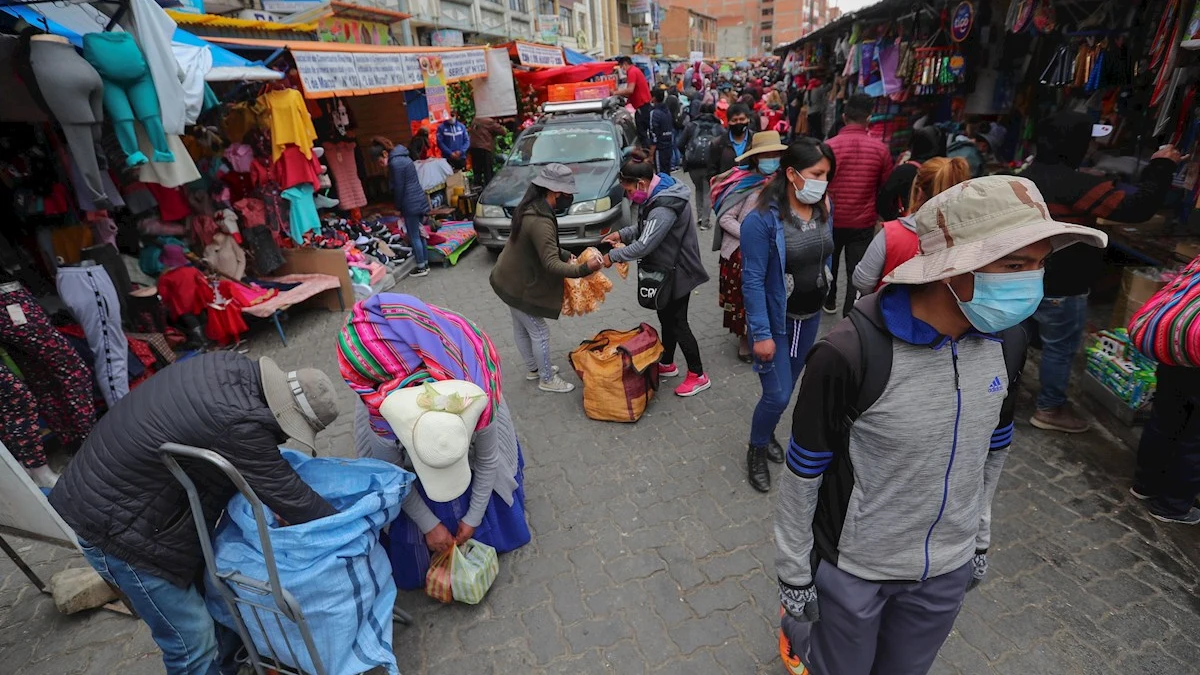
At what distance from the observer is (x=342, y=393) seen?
5355 mm

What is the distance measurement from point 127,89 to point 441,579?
420 centimetres

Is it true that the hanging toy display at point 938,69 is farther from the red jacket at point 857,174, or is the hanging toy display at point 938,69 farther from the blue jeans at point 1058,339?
the blue jeans at point 1058,339

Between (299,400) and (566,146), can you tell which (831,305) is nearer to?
(299,400)

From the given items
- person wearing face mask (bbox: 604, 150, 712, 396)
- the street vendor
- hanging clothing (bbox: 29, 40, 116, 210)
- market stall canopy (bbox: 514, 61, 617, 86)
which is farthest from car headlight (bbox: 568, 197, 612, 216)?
market stall canopy (bbox: 514, 61, 617, 86)

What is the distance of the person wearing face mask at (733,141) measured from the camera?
8.34 m

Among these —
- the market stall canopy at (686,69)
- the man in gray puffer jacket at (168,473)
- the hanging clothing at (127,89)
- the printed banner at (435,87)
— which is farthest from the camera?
the market stall canopy at (686,69)

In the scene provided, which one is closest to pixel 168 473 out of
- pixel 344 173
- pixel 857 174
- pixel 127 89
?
pixel 127 89

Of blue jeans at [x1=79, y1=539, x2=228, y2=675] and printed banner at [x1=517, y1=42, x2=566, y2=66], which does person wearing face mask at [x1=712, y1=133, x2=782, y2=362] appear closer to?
blue jeans at [x1=79, y1=539, x2=228, y2=675]

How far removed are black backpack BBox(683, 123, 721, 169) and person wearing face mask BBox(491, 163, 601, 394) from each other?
505 cm

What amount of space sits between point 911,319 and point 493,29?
25.1m

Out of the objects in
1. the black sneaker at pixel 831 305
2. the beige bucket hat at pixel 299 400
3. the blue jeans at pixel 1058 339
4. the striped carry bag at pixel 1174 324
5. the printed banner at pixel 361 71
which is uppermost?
the printed banner at pixel 361 71

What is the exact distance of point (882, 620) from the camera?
1.94 metres

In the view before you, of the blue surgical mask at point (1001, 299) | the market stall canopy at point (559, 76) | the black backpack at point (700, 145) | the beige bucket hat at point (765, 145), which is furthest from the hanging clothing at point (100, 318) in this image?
the market stall canopy at point (559, 76)

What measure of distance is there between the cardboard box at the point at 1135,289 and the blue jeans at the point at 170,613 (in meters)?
6.23
